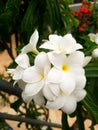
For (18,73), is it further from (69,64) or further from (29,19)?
(29,19)

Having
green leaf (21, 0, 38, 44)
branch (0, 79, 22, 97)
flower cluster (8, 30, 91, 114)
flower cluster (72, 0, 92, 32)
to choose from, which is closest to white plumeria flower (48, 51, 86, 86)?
flower cluster (8, 30, 91, 114)

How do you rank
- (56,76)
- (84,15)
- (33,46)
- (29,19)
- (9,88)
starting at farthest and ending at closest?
(84,15), (29,19), (9,88), (33,46), (56,76)

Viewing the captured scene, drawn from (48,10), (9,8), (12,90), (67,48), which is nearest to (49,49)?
(67,48)

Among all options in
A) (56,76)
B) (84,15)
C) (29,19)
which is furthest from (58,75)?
(84,15)

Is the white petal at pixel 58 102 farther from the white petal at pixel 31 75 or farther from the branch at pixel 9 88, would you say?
the branch at pixel 9 88

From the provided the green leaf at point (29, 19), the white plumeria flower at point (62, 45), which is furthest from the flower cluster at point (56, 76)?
the green leaf at point (29, 19)

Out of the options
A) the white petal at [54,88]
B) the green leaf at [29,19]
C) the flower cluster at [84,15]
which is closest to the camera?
the white petal at [54,88]
